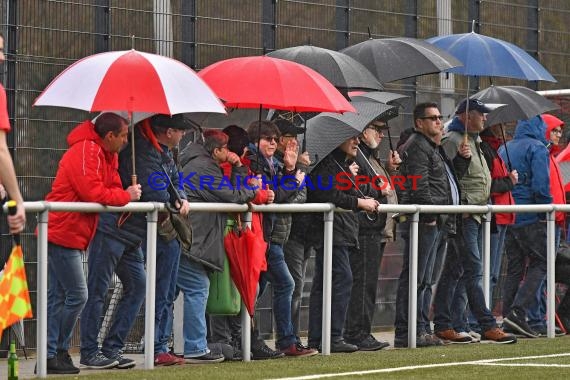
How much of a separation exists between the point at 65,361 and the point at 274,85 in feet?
8.86

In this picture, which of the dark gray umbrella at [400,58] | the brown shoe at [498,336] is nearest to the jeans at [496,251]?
the brown shoe at [498,336]

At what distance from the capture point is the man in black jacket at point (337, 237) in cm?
1335

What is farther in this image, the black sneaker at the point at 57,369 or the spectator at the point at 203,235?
the spectator at the point at 203,235

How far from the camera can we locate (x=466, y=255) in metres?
14.7

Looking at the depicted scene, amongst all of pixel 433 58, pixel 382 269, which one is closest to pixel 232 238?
pixel 433 58

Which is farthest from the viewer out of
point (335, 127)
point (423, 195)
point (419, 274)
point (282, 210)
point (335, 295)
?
point (419, 274)

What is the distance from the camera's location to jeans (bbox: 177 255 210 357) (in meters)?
12.2

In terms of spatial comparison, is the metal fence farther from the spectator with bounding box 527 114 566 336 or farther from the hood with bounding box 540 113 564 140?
the spectator with bounding box 527 114 566 336

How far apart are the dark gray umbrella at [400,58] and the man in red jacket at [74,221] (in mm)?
3471

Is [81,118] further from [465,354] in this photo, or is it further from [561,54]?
[561,54]

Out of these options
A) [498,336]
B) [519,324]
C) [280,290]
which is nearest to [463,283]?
[498,336]

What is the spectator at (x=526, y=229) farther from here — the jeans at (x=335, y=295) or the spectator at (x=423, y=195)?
the jeans at (x=335, y=295)

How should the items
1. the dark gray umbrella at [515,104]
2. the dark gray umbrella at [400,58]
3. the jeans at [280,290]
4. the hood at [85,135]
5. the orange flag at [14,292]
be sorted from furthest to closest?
1. the dark gray umbrella at [515,104]
2. the dark gray umbrella at [400,58]
3. the jeans at [280,290]
4. the hood at [85,135]
5. the orange flag at [14,292]

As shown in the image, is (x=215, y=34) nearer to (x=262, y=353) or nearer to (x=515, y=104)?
A: (x=515, y=104)
